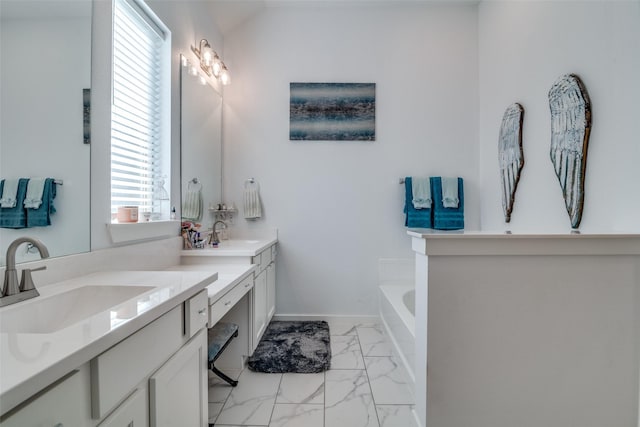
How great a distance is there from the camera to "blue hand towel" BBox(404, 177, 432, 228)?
2.68 metres

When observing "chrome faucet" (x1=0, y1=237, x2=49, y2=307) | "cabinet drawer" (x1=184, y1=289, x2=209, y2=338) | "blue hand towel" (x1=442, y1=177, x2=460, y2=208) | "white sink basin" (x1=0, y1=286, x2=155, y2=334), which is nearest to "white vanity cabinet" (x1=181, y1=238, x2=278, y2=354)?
"cabinet drawer" (x1=184, y1=289, x2=209, y2=338)

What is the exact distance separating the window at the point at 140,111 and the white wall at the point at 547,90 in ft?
8.20

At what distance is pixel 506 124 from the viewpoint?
2.33 meters

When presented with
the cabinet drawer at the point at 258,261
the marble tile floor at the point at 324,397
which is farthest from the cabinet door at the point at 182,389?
the cabinet drawer at the point at 258,261

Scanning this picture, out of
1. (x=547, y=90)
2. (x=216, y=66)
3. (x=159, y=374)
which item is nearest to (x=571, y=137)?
(x=547, y=90)

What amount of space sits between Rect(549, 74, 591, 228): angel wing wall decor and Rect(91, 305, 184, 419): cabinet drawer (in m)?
2.10

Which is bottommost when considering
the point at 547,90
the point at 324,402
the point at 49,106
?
the point at 324,402

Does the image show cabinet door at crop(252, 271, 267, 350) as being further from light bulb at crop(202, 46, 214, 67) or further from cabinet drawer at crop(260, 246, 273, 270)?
light bulb at crop(202, 46, 214, 67)

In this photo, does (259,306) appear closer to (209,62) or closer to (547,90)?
(209,62)

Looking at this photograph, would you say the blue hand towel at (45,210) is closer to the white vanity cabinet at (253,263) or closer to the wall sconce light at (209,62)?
the white vanity cabinet at (253,263)

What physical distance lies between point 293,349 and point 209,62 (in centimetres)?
243

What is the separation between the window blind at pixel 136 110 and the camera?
1.49 m

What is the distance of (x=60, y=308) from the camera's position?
37.1 inches

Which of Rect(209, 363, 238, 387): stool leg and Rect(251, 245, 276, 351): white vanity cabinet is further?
Rect(251, 245, 276, 351): white vanity cabinet
